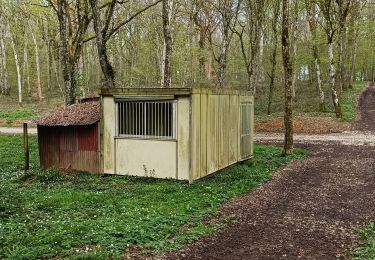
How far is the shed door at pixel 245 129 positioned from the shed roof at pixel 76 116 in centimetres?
551

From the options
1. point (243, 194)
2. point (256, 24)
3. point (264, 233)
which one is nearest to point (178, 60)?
point (256, 24)

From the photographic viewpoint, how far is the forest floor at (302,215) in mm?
7348

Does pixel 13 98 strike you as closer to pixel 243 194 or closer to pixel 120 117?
pixel 120 117

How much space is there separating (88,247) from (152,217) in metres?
1.93

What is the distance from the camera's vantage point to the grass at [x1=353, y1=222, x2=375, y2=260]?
6945 millimetres

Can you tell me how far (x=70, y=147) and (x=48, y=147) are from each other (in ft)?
Result: 3.51

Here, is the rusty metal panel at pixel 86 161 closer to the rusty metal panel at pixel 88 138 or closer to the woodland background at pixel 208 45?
the rusty metal panel at pixel 88 138

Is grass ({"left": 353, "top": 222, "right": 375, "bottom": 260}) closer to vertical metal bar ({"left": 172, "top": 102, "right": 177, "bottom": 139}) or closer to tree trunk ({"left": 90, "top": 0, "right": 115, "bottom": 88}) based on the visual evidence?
vertical metal bar ({"left": 172, "top": 102, "right": 177, "bottom": 139})

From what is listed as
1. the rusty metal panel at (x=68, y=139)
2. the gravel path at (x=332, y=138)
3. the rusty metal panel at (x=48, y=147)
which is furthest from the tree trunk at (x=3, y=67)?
the rusty metal panel at (x=68, y=139)

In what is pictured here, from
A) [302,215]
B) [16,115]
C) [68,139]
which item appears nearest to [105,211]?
[302,215]

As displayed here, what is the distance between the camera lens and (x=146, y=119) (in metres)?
13.0

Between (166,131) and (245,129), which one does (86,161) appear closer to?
(166,131)

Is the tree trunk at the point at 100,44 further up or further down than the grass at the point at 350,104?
further up

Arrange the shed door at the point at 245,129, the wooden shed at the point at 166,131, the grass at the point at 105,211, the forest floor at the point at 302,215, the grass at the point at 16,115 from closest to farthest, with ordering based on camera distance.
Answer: the grass at the point at 105,211, the forest floor at the point at 302,215, the wooden shed at the point at 166,131, the shed door at the point at 245,129, the grass at the point at 16,115
